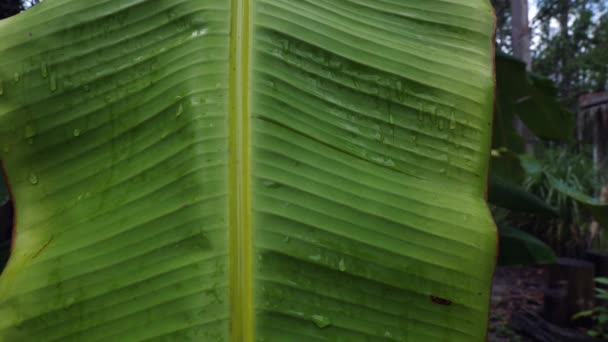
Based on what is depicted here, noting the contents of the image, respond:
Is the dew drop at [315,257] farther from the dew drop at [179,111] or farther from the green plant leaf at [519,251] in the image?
the green plant leaf at [519,251]

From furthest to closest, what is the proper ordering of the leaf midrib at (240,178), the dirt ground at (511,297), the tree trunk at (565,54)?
the tree trunk at (565,54), the dirt ground at (511,297), the leaf midrib at (240,178)

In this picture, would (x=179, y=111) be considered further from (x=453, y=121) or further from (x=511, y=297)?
(x=511, y=297)

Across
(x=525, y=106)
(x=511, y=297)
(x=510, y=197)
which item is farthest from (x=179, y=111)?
(x=511, y=297)

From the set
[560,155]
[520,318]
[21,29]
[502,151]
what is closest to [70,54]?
[21,29]

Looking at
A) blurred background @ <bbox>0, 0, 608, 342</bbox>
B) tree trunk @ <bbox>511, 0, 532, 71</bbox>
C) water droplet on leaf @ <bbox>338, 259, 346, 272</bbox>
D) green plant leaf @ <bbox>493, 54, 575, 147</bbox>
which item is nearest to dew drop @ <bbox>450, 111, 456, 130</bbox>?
water droplet on leaf @ <bbox>338, 259, 346, 272</bbox>

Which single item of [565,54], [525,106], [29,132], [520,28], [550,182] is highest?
[565,54]

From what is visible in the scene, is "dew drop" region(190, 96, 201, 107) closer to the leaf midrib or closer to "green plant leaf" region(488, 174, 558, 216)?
the leaf midrib

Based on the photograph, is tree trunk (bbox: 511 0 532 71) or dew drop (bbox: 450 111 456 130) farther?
tree trunk (bbox: 511 0 532 71)

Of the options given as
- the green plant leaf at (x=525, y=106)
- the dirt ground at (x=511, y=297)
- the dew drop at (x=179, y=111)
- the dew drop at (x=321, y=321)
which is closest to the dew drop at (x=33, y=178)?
the dew drop at (x=179, y=111)

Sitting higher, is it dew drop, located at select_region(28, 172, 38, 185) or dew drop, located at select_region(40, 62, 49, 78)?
dew drop, located at select_region(40, 62, 49, 78)
